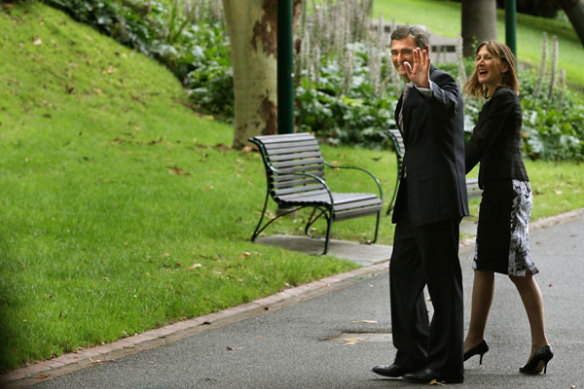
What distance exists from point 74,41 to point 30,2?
1507 mm

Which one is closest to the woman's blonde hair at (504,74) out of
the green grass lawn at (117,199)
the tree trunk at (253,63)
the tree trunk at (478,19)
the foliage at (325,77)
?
the green grass lawn at (117,199)

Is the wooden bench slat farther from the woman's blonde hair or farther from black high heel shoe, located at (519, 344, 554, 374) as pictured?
black high heel shoe, located at (519, 344, 554, 374)

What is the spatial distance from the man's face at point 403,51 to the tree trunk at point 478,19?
20959 millimetres

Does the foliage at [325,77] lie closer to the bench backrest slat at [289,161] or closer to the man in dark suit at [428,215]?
the bench backrest slat at [289,161]

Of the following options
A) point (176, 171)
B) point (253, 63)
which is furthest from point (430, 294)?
point (253, 63)

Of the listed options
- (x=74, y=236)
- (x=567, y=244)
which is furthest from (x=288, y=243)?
(x=567, y=244)

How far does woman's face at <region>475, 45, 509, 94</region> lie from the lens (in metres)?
5.16

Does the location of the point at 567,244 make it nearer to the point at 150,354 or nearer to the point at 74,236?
the point at 74,236

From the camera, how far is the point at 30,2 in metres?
18.2

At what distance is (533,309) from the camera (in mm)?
5133

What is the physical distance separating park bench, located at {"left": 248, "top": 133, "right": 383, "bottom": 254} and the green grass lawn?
58 centimetres

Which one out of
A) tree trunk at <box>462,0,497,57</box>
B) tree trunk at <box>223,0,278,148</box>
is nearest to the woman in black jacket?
tree trunk at <box>223,0,278,148</box>

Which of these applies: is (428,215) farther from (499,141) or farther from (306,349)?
(306,349)

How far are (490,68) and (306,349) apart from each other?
2072 mm
